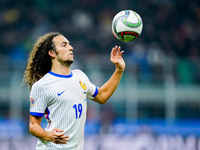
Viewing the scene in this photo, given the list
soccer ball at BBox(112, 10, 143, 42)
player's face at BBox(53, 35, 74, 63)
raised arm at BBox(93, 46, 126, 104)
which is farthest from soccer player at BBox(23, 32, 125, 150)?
soccer ball at BBox(112, 10, 143, 42)

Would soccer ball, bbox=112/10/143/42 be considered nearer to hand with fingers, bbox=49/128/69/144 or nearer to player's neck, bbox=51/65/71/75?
player's neck, bbox=51/65/71/75

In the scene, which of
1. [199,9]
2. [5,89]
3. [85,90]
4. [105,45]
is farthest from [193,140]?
[199,9]

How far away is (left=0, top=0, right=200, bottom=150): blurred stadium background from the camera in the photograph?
7660mm

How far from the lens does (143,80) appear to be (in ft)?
36.6

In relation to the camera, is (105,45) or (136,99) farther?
(105,45)

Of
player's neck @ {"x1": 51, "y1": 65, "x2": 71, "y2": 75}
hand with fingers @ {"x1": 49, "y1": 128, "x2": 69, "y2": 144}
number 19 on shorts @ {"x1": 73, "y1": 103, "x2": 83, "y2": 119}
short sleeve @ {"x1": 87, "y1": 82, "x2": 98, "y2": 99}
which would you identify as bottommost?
hand with fingers @ {"x1": 49, "y1": 128, "x2": 69, "y2": 144}

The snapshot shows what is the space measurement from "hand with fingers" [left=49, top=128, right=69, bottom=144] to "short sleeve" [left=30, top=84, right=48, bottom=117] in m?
0.34

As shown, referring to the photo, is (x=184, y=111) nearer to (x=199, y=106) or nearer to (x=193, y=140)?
(x=199, y=106)

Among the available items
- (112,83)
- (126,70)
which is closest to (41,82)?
(112,83)

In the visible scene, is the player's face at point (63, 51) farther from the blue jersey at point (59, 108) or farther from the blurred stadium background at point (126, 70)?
the blurred stadium background at point (126, 70)

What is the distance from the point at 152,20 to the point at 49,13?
13.7 ft

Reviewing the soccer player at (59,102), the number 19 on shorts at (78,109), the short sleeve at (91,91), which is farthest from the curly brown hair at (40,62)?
the number 19 on shorts at (78,109)

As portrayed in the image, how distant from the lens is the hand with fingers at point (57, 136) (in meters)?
4.09

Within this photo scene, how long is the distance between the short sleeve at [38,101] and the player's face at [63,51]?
43cm
